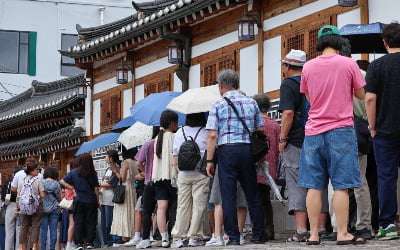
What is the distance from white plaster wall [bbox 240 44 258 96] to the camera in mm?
16125

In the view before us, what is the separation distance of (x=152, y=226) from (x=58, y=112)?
1472 cm

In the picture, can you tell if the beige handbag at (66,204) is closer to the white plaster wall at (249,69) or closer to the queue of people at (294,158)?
the queue of people at (294,158)

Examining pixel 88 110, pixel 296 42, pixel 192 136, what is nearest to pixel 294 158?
pixel 192 136

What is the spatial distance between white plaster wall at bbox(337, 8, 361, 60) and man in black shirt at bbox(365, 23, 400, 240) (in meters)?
4.36

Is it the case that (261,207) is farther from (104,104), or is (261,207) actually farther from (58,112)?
(58,112)

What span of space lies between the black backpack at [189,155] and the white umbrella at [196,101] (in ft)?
3.50

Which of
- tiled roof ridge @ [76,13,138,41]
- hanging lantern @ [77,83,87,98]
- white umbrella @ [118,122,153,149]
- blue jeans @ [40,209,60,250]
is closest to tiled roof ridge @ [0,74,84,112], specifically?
hanging lantern @ [77,83,87,98]

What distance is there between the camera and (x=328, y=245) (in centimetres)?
841

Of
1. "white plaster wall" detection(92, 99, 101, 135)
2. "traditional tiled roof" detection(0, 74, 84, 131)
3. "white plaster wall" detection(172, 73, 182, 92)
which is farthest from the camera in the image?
"traditional tiled roof" detection(0, 74, 84, 131)

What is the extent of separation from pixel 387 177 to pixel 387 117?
59 centimetres

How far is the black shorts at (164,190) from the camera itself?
12406mm

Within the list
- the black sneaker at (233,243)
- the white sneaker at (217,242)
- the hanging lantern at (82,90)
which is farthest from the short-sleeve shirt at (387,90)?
the hanging lantern at (82,90)

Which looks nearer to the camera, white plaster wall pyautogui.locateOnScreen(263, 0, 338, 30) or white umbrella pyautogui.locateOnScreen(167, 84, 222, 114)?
white umbrella pyautogui.locateOnScreen(167, 84, 222, 114)

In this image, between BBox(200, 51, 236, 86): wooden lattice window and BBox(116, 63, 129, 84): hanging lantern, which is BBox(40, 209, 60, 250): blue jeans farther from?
BBox(116, 63, 129, 84): hanging lantern
